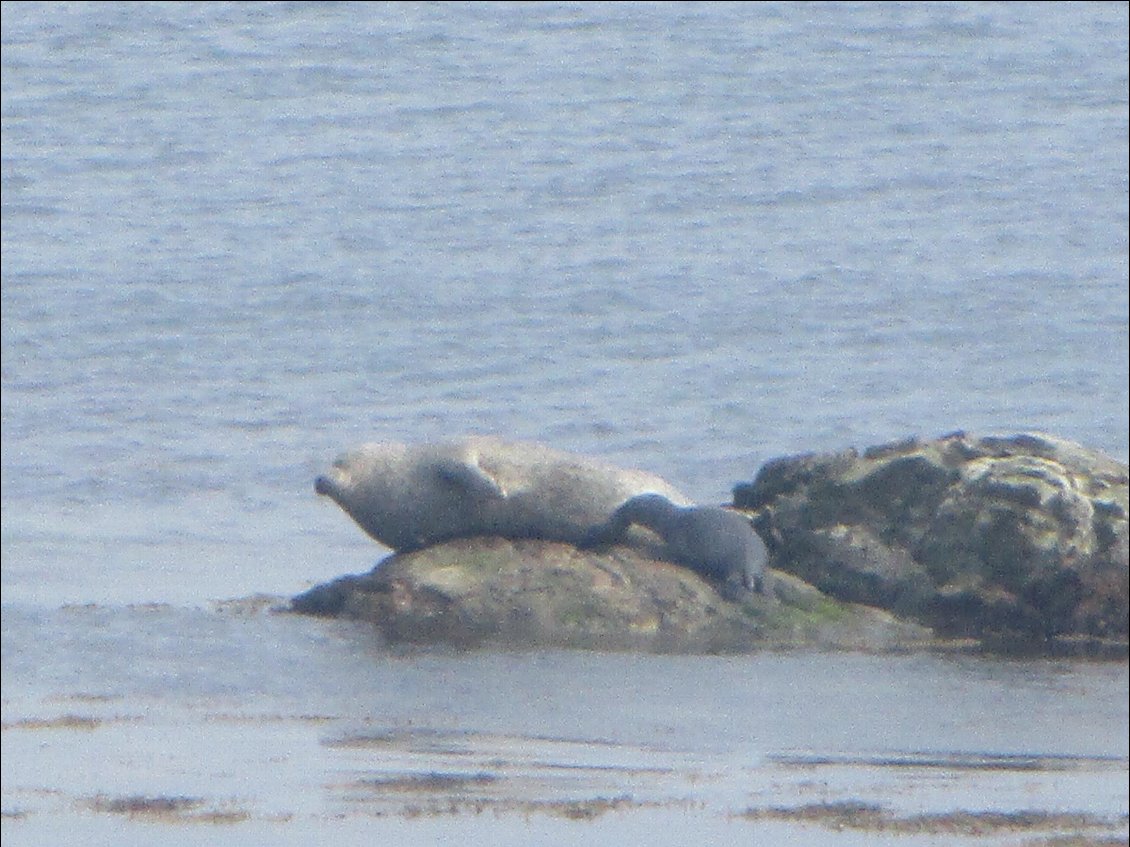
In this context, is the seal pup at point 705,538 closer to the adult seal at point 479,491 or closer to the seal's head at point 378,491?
the adult seal at point 479,491

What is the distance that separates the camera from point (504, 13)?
4000 centimetres

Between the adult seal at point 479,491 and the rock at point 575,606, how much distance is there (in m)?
0.19

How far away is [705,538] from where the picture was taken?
11039 mm

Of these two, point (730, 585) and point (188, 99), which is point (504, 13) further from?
point (730, 585)

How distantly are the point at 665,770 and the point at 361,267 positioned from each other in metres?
19.7

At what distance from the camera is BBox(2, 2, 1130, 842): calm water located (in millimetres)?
9312

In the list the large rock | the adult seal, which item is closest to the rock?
the adult seal

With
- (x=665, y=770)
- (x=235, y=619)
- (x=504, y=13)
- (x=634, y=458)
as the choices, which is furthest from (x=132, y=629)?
(x=504, y=13)

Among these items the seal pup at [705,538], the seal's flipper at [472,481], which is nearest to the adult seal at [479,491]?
the seal's flipper at [472,481]

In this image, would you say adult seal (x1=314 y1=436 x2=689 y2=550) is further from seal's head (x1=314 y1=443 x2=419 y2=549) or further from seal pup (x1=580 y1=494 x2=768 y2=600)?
seal pup (x1=580 y1=494 x2=768 y2=600)

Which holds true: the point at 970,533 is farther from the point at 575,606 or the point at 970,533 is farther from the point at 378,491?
the point at 378,491

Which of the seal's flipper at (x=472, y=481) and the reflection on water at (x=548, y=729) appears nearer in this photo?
the reflection on water at (x=548, y=729)

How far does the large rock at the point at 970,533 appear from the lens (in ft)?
36.8

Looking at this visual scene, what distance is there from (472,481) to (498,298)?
13944 millimetres
